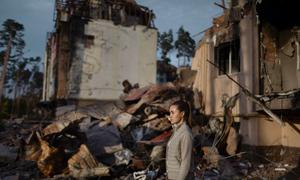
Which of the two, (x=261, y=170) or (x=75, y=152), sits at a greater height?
(x=75, y=152)

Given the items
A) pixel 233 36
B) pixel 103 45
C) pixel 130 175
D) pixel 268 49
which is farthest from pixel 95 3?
pixel 130 175

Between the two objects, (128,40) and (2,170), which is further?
(128,40)

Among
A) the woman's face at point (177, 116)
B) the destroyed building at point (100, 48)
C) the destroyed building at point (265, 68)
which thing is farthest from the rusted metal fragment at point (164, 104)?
the destroyed building at point (100, 48)

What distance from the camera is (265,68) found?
980 centimetres

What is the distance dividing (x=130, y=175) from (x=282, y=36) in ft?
21.4

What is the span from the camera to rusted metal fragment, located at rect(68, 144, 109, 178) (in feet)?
23.7

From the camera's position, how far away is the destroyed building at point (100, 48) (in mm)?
20500

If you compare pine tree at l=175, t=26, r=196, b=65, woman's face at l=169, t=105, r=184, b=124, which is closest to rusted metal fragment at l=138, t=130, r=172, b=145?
woman's face at l=169, t=105, r=184, b=124

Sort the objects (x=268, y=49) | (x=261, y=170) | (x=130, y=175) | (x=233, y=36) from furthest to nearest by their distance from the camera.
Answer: (x=233, y=36) < (x=268, y=49) < (x=261, y=170) < (x=130, y=175)

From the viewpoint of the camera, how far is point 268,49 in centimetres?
994

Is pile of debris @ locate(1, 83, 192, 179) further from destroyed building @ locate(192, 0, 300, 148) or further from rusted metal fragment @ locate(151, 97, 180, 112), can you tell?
destroyed building @ locate(192, 0, 300, 148)

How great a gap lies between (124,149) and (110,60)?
1368 centimetres

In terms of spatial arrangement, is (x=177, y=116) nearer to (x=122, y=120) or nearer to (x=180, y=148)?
(x=180, y=148)

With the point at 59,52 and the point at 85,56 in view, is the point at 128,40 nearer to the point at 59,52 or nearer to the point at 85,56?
the point at 85,56
